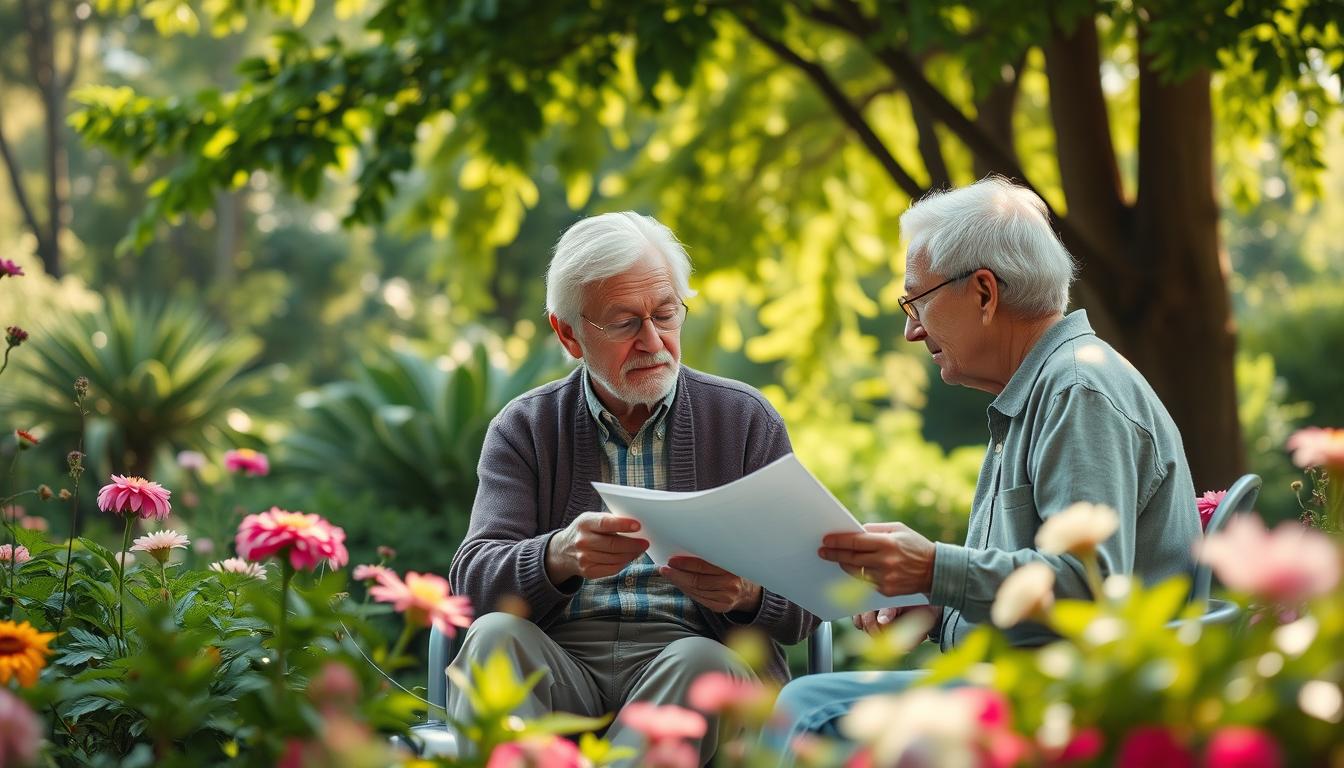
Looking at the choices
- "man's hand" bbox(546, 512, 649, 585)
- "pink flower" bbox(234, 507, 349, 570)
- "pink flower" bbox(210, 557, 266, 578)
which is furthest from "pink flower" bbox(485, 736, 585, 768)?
"pink flower" bbox(210, 557, 266, 578)

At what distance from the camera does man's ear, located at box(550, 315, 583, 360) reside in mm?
2783

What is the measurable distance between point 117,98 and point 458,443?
217 cm

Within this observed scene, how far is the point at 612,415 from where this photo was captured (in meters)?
2.74

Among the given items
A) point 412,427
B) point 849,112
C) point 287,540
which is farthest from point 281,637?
point 412,427

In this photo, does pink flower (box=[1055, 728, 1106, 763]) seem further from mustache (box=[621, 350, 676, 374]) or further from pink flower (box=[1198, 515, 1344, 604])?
A: mustache (box=[621, 350, 676, 374])

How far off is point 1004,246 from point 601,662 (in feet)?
3.59

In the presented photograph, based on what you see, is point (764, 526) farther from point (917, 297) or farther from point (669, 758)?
point (669, 758)

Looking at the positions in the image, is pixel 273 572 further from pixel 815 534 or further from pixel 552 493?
pixel 815 534

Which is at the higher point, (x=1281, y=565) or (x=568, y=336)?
(x=568, y=336)

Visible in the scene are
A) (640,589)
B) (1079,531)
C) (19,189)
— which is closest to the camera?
(1079,531)

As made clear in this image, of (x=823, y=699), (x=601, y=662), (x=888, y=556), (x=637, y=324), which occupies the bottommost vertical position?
(x=601, y=662)

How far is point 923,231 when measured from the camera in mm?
2316

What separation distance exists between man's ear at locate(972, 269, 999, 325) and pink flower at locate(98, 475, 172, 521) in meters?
1.45

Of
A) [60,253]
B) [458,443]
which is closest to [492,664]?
[458,443]
